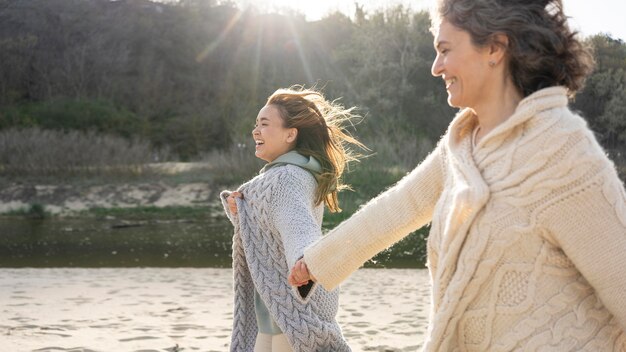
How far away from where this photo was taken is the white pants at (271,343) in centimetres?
367

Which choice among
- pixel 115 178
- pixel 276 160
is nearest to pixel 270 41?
pixel 115 178

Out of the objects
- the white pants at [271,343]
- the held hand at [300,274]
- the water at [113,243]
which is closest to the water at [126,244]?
the water at [113,243]

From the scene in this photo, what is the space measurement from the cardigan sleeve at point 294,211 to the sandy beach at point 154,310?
3171 mm

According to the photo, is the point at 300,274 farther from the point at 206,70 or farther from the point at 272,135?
the point at 206,70

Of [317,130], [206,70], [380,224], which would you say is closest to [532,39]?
[380,224]

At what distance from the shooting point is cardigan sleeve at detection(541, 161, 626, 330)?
80.1 inches

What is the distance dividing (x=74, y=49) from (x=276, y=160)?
137 feet

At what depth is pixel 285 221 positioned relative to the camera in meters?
3.58

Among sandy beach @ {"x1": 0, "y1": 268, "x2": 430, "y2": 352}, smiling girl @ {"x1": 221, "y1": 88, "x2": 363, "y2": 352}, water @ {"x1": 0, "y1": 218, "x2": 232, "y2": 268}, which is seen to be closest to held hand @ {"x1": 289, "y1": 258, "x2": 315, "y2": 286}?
smiling girl @ {"x1": 221, "y1": 88, "x2": 363, "y2": 352}

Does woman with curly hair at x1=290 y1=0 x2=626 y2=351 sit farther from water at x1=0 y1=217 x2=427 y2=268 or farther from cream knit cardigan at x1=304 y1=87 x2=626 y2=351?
water at x1=0 y1=217 x2=427 y2=268

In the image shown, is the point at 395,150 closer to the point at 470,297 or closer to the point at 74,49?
the point at 74,49

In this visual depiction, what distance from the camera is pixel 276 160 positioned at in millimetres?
3902

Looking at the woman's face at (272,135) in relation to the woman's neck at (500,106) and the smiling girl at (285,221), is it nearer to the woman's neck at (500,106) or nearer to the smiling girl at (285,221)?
the smiling girl at (285,221)

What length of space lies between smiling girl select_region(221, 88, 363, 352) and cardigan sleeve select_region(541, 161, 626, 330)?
1509mm
